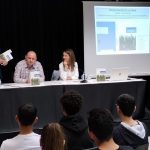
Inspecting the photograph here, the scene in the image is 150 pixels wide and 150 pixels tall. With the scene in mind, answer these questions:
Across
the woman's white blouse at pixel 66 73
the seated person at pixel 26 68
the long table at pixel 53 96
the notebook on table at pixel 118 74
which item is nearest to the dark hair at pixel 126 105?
the long table at pixel 53 96

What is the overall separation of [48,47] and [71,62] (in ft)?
3.68

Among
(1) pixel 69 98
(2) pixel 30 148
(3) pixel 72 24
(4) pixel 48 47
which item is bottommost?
(2) pixel 30 148

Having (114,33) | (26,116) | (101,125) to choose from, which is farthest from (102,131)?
(114,33)

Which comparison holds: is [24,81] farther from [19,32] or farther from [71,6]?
[71,6]

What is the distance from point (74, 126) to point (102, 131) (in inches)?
30.7

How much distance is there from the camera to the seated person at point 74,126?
8.08 feet

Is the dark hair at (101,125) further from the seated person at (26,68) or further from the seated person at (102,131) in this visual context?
the seated person at (26,68)

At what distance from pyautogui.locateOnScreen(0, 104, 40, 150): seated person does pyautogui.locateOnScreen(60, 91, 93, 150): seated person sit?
234 mm

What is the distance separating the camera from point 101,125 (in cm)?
177

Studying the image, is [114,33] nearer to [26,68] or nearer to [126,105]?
[26,68]

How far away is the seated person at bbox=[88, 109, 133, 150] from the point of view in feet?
5.68

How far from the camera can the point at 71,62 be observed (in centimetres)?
530

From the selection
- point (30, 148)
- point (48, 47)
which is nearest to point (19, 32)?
point (48, 47)

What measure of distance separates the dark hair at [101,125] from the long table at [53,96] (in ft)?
8.75
